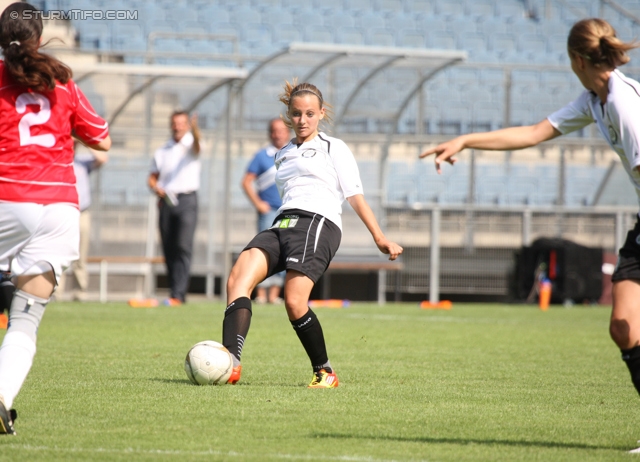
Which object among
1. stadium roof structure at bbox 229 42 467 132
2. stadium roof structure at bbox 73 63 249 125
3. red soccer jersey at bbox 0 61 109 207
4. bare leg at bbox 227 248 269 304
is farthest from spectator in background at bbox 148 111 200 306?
red soccer jersey at bbox 0 61 109 207

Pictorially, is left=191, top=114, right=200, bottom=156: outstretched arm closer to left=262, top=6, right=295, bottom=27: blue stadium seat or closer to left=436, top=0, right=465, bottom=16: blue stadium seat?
left=262, top=6, right=295, bottom=27: blue stadium seat

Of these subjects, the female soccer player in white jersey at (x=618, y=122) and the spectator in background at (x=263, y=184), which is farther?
the spectator in background at (x=263, y=184)

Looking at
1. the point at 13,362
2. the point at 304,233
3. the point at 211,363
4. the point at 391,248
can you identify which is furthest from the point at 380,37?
the point at 13,362

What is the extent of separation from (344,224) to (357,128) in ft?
7.35

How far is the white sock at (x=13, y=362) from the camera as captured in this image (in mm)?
4016

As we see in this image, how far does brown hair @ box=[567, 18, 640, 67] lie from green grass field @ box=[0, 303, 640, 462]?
65.5 inches

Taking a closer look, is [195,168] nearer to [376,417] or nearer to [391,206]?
[391,206]

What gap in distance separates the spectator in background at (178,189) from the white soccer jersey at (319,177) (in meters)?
7.11

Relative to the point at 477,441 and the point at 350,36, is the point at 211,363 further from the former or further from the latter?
the point at 350,36

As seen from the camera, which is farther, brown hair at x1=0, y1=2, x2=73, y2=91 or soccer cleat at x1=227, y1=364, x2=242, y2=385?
soccer cleat at x1=227, y1=364, x2=242, y2=385

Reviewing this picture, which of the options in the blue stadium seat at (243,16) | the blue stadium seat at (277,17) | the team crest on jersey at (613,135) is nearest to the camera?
the team crest on jersey at (613,135)

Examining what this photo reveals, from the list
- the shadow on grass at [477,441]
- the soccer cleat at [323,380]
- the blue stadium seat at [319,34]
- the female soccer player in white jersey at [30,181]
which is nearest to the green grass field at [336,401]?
the shadow on grass at [477,441]

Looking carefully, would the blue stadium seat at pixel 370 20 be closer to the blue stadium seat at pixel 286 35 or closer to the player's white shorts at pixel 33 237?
the blue stadium seat at pixel 286 35

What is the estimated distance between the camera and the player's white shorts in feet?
13.7
